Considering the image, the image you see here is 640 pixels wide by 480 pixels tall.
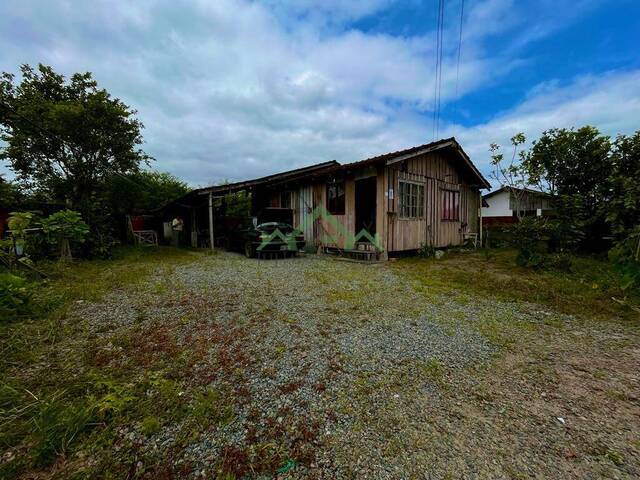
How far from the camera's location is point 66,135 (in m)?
9.64

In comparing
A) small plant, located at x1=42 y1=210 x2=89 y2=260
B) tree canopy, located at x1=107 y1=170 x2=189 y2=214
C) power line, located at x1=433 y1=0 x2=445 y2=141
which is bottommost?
small plant, located at x1=42 y1=210 x2=89 y2=260

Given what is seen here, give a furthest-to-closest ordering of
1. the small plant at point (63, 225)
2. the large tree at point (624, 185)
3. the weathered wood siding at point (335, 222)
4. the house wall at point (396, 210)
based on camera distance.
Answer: the weathered wood siding at point (335, 222) < the house wall at point (396, 210) < the large tree at point (624, 185) < the small plant at point (63, 225)

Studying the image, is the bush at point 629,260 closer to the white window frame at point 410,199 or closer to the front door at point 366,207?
the white window frame at point 410,199

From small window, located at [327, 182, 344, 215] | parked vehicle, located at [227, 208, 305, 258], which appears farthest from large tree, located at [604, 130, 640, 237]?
parked vehicle, located at [227, 208, 305, 258]

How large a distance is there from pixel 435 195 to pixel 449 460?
33.6 feet

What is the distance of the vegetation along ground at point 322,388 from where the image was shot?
1.58m

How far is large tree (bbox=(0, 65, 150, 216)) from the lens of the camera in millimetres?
9539

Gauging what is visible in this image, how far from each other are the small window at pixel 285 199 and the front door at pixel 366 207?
321 cm

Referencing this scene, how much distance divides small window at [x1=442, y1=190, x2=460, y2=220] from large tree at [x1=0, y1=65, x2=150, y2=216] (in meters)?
13.2

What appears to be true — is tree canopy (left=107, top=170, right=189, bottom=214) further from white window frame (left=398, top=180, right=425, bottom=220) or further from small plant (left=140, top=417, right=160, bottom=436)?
small plant (left=140, top=417, right=160, bottom=436)

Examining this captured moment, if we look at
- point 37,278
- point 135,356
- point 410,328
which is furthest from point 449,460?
point 37,278

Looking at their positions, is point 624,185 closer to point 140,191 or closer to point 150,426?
point 150,426

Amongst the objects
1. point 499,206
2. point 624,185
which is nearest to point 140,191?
point 624,185

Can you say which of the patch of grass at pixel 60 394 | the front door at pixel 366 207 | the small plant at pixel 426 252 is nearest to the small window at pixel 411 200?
the small plant at pixel 426 252
